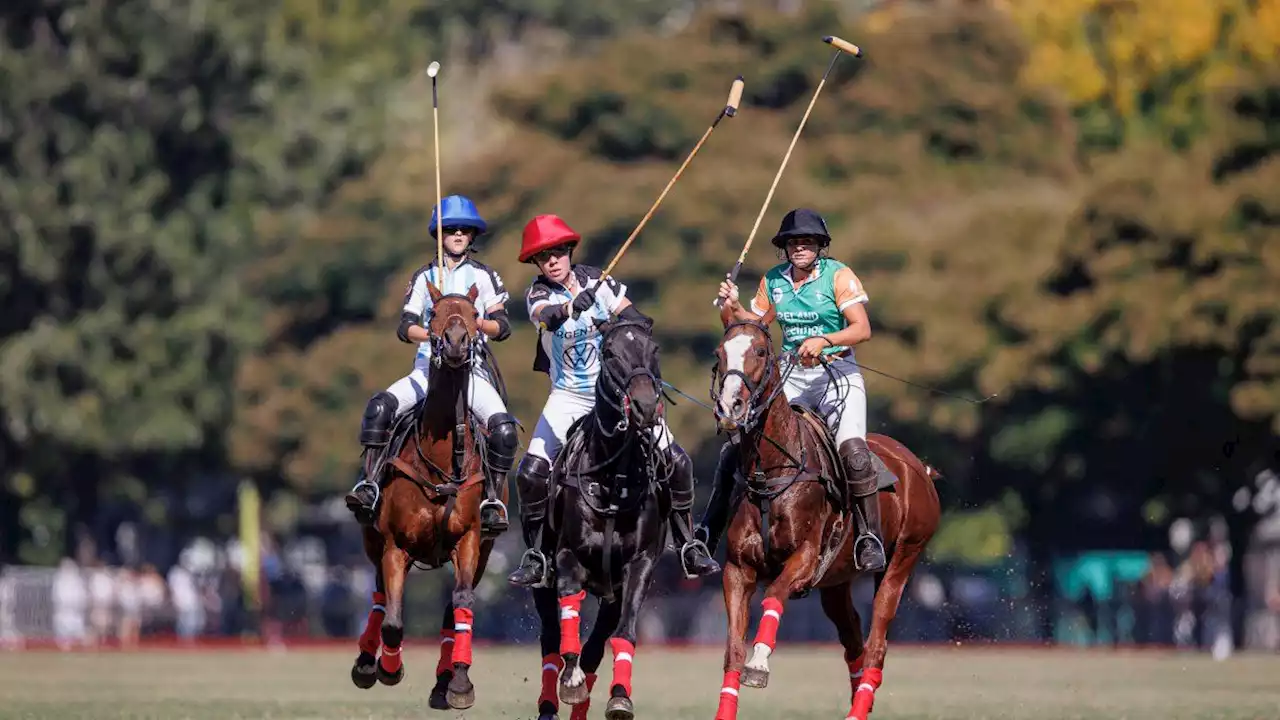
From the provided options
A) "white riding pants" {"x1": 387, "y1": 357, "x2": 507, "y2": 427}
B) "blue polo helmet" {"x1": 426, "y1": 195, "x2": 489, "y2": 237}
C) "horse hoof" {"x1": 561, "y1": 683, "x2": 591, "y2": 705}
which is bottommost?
"horse hoof" {"x1": 561, "y1": 683, "x2": 591, "y2": 705}

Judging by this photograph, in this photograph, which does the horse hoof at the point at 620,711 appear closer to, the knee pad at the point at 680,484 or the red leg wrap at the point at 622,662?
the red leg wrap at the point at 622,662

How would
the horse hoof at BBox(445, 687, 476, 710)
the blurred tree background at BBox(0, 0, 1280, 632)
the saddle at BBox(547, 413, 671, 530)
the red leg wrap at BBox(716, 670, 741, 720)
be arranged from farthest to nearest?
1. the blurred tree background at BBox(0, 0, 1280, 632)
2. the horse hoof at BBox(445, 687, 476, 710)
3. the saddle at BBox(547, 413, 671, 530)
4. the red leg wrap at BBox(716, 670, 741, 720)

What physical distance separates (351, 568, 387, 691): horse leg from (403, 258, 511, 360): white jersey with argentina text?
1.59m

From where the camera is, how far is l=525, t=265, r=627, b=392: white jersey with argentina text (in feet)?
52.4

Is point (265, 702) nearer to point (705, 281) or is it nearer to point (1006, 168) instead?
point (705, 281)

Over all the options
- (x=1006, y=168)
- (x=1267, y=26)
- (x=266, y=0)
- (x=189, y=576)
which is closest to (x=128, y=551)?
(x=189, y=576)

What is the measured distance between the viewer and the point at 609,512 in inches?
605

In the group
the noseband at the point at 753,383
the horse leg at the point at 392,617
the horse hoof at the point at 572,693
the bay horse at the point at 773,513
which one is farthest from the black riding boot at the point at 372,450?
the noseband at the point at 753,383

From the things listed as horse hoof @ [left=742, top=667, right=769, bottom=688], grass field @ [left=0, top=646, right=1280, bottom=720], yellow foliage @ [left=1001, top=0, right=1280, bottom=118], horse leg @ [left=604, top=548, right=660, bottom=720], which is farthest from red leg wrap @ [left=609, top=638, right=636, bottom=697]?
yellow foliage @ [left=1001, top=0, right=1280, bottom=118]

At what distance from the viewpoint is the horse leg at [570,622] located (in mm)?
15070

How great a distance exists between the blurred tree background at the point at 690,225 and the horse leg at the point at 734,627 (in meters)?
21.3

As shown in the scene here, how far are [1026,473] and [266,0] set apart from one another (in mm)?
18734

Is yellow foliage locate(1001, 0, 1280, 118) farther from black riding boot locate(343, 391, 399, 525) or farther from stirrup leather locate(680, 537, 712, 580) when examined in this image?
stirrup leather locate(680, 537, 712, 580)

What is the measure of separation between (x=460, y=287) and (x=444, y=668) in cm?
242
